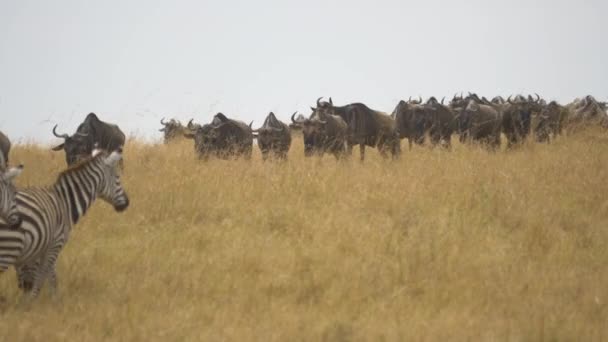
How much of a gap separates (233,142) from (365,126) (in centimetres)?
355

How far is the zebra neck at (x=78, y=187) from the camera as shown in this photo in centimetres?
682

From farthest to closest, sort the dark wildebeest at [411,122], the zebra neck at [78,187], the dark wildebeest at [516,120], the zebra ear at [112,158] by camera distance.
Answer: the dark wildebeest at [411,122]
the dark wildebeest at [516,120]
the zebra ear at [112,158]
the zebra neck at [78,187]

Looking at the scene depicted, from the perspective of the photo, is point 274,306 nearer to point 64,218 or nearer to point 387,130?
point 64,218

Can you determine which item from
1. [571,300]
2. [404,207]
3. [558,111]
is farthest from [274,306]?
[558,111]

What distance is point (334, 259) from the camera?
24.1ft

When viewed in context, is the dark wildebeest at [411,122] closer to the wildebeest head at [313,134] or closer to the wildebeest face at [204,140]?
the wildebeest head at [313,134]

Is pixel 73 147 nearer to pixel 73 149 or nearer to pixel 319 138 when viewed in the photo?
pixel 73 149

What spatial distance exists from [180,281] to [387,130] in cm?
1238

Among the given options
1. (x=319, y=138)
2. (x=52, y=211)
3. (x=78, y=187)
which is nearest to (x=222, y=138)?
(x=319, y=138)

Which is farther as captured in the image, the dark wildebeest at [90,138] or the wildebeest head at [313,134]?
the wildebeest head at [313,134]

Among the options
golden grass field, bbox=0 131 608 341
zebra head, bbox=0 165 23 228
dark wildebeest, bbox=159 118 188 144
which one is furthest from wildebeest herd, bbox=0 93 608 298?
dark wildebeest, bbox=159 118 188 144

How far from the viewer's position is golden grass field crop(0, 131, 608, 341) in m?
5.71

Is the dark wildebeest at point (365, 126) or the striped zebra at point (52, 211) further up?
the dark wildebeest at point (365, 126)

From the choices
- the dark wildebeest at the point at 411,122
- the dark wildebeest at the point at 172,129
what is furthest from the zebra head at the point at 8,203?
the dark wildebeest at the point at 172,129
